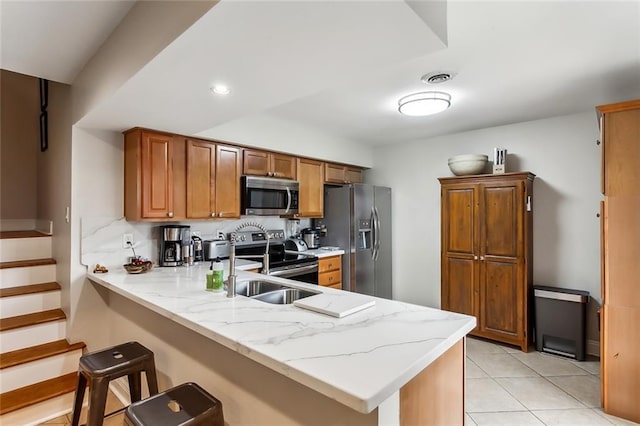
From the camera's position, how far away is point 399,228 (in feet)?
15.6

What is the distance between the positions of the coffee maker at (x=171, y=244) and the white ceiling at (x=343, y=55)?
2.92ft

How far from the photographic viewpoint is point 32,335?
2.54 m

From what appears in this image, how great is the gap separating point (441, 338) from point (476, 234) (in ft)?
8.87

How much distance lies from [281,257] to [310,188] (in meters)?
Result: 0.94

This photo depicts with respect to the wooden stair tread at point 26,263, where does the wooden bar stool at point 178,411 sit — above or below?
below

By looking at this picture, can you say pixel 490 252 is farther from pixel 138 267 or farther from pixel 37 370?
pixel 37 370

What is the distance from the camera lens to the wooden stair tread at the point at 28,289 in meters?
2.63

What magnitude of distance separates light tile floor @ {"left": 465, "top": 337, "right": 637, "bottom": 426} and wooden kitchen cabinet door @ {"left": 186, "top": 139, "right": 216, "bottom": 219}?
105 inches

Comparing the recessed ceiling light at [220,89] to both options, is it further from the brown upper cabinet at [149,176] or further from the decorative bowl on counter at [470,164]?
the decorative bowl on counter at [470,164]

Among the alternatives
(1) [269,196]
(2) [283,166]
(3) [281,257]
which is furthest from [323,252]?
(2) [283,166]

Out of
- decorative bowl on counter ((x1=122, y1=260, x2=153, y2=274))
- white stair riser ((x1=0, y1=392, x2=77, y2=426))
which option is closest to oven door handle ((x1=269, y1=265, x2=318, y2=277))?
decorative bowl on counter ((x1=122, y1=260, x2=153, y2=274))

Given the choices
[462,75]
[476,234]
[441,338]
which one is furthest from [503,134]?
[441,338]

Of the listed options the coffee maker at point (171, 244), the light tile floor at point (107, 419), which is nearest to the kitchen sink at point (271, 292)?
the coffee maker at point (171, 244)

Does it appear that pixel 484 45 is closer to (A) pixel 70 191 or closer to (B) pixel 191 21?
(B) pixel 191 21
